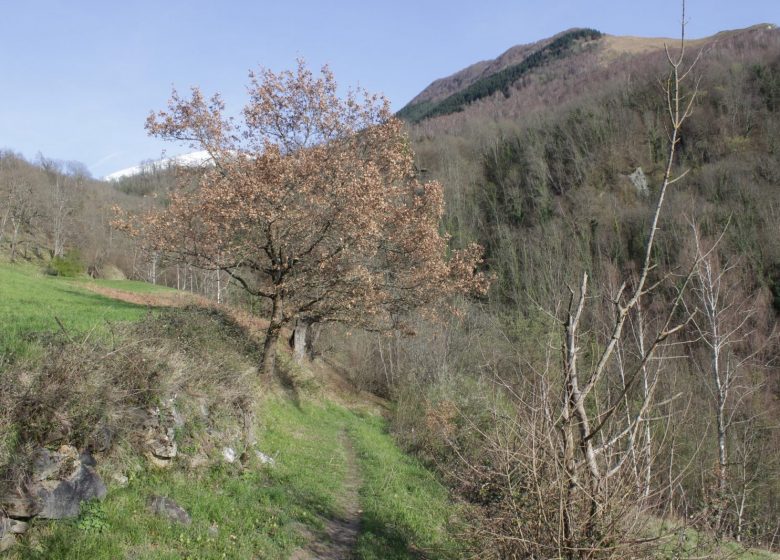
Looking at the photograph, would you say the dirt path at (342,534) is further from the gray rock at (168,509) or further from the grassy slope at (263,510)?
the gray rock at (168,509)

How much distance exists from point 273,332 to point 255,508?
9042 mm

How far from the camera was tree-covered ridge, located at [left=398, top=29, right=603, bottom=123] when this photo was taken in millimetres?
137875

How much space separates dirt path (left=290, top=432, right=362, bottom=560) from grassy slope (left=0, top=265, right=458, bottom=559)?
0.45ft

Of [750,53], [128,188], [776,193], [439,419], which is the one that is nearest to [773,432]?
[439,419]

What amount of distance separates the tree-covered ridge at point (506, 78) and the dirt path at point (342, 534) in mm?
129428

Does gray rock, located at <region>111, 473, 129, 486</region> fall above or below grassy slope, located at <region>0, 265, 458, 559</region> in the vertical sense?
above

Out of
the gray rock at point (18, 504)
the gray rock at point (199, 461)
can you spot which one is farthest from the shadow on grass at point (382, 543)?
the gray rock at point (18, 504)

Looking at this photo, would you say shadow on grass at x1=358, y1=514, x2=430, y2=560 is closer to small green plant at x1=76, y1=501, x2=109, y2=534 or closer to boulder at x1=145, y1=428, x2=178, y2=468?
boulder at x1=145, y1=428, x2=178, y2=468

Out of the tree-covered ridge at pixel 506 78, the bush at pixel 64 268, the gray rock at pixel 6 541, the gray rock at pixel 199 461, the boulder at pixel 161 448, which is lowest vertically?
the gray rock at pixel 199 461

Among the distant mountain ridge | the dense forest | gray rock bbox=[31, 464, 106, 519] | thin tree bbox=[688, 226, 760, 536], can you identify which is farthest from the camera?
Answer: the distant mountain ridge

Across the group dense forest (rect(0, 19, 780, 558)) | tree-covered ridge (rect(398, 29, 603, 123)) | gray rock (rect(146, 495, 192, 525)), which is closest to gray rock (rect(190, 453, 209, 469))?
gray rock (rect(146, 495, 192, 525))

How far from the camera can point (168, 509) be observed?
629 centimetres

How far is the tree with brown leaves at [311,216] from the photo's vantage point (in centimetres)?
1448

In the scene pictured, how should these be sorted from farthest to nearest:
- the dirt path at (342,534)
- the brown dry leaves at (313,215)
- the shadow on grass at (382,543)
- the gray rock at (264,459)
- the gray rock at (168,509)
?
the brown dry leaves at (313,215) → the gray rock at (264,459) → the shadow on grass at (382,543) → the dirt path at (342,534) → the gray rock at (168,509)
